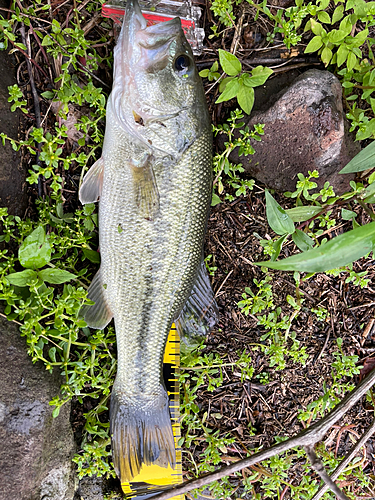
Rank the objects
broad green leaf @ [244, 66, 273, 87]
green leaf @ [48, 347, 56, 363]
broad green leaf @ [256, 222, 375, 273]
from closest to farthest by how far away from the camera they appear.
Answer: broad green leaf @ [256, 222, 375, 273] < green leaf @ [48, 347, 56, 363] < broad green leaf @ [244, 66, 273, 87]

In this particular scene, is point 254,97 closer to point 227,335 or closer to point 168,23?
point 168,23

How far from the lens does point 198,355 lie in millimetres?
2760

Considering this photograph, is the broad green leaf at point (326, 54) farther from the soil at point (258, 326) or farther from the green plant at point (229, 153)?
the green plant at point (229, 153)

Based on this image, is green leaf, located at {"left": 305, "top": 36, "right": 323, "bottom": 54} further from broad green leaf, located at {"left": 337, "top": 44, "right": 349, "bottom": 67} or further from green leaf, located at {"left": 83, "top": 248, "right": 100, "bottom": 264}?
green leaf, located at {"left": 83, "top": 248, "right": 100, "bottom": 264}

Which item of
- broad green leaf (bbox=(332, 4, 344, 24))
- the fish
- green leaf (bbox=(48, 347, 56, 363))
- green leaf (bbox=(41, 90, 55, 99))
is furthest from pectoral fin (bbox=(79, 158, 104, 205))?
broad green leaf (bbox=(332, 4, 344, 24))

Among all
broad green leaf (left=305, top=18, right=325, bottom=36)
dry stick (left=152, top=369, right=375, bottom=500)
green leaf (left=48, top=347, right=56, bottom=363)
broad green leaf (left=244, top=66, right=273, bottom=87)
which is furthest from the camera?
broad green leaf (left=305, top=18, right=325, bottom=36)

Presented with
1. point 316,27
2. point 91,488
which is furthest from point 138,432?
point 316,27

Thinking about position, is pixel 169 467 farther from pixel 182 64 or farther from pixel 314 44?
pixel 314 44

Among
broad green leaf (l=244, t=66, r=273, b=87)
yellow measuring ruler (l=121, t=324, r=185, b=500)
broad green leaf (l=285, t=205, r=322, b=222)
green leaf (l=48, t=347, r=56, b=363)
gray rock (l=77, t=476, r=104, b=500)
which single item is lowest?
gray rock (l=77, t=476, r=104, b=500)

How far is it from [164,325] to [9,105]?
5.56ft

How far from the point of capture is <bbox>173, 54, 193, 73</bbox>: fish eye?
2.15 metres

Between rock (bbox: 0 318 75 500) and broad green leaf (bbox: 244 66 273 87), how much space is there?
86.1 inches

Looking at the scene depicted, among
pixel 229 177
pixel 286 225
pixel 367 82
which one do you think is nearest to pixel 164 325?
pixel 286 225

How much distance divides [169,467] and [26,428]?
984 mm
